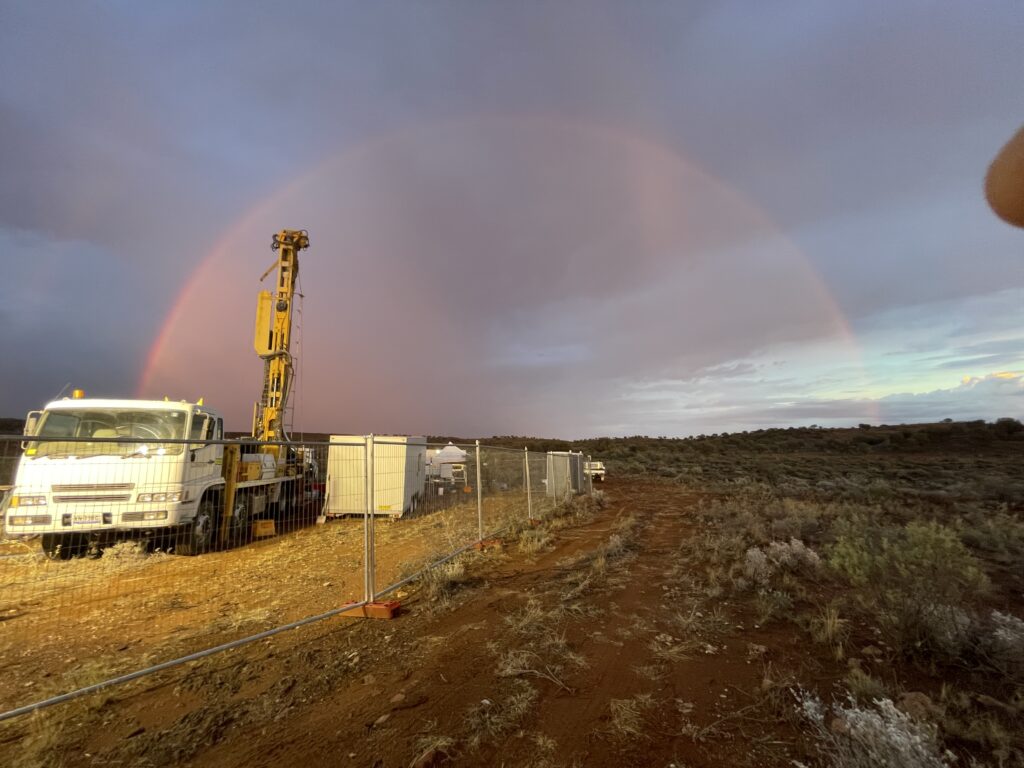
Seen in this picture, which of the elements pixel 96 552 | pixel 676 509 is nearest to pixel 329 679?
pixel 96 552

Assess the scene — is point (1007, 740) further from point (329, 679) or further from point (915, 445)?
point (915, 445)

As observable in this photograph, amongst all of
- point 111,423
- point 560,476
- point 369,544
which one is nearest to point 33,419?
point 111,423

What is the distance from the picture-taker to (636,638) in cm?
523

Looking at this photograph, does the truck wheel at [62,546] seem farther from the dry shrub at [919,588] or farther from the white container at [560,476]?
the white container at [560,476]

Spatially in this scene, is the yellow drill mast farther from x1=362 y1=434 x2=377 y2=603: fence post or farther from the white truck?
x1=362 y1=434 x2=377 y2=603: fence post

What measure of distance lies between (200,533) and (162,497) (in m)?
2.52

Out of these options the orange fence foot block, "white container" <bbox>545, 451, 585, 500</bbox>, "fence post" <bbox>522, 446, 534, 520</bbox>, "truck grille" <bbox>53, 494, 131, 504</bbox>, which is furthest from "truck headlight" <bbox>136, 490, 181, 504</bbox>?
"white container" <bbox>545, 451, 585, 500</bbox>

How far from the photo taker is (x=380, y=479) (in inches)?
548

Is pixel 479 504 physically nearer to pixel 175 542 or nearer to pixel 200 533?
pixel 175 542

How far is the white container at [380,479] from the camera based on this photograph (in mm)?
12133

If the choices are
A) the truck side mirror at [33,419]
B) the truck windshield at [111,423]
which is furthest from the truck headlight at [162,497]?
the truck side mirror at [33,419]

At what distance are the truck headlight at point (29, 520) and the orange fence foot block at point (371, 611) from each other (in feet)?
13.3

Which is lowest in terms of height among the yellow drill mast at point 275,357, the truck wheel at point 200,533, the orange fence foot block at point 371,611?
the orange fence foot block at point 371,611

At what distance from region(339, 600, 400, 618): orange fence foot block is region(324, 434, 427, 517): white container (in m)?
5.94
